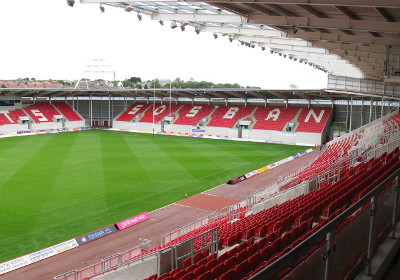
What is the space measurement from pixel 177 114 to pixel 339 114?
86.5ft

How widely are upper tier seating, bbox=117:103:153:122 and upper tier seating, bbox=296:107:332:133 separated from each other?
2953cm

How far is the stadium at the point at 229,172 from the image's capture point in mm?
5980

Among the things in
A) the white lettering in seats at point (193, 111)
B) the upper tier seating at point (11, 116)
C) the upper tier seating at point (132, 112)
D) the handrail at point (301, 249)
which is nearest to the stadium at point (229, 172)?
the handrail at point (301, 249)

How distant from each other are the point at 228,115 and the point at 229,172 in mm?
29657

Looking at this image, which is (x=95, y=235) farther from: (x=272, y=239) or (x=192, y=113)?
(x=192, y=113)

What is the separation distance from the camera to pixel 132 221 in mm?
20156

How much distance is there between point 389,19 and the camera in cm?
1257

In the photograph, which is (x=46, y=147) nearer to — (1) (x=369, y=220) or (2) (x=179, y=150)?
(2) (x=179, y=150)

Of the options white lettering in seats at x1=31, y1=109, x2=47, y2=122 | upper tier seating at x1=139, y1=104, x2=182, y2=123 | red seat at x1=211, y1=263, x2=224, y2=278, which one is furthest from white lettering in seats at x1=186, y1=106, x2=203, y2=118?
red seat at x1=211, y1=263, x2=224, y2=278

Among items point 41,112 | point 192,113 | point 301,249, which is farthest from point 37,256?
point 41,112

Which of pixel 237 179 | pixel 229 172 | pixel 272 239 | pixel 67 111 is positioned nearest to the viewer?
pixel 272 239

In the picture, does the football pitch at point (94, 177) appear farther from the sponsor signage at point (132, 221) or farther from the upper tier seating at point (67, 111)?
the upper tier seating at point (67, 111)

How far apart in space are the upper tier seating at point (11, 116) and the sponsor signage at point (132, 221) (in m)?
45.7

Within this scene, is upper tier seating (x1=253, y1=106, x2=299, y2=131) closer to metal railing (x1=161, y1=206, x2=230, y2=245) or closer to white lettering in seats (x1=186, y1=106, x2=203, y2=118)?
white lettering in seats (x1=186, y1=106, x2=203, y2=118)
